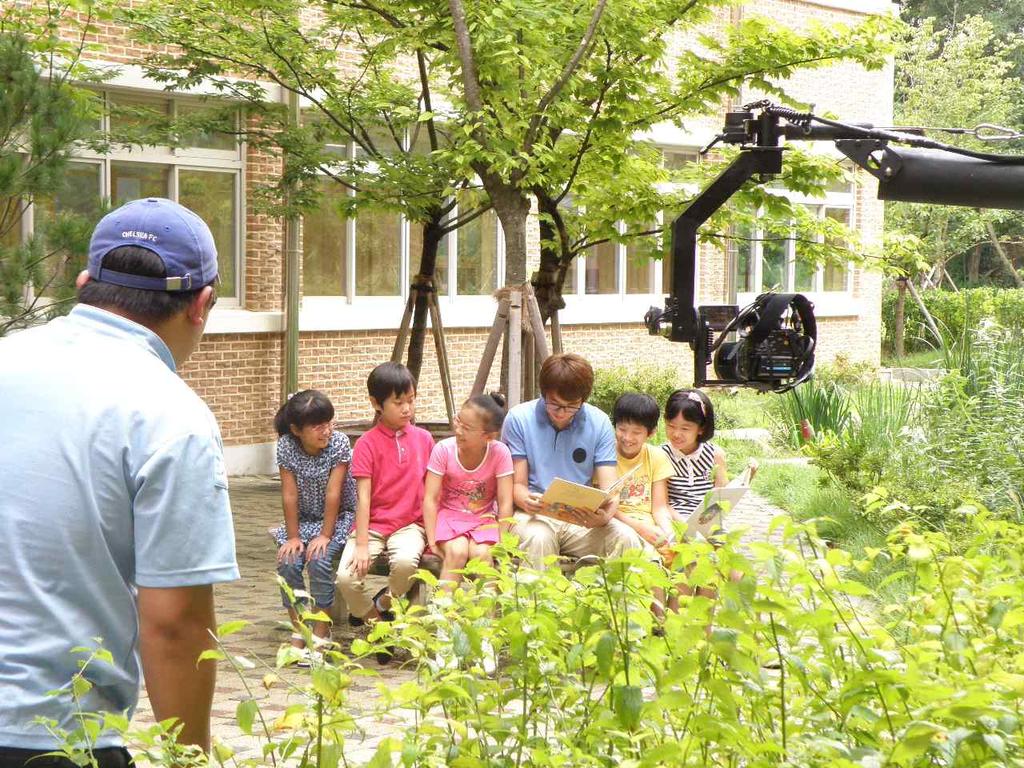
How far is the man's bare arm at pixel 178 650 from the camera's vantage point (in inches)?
91.7

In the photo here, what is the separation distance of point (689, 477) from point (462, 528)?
1.40 m

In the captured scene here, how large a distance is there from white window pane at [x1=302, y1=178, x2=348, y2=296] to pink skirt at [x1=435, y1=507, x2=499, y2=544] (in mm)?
8529

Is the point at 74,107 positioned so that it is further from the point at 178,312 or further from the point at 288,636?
the point at 178,312

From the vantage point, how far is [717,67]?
34.2ft

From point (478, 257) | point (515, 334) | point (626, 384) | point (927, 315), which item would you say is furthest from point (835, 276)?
point (515, 334)

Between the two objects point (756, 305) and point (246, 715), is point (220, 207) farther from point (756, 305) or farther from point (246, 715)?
point (246, 715)

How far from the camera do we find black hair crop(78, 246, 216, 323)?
2494 millimetres

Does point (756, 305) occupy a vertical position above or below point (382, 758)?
above

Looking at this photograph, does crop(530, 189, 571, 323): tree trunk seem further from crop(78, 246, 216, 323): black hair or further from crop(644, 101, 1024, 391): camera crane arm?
crop(78, 246, 216, 323): black hair

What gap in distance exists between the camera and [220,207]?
14.3 meters

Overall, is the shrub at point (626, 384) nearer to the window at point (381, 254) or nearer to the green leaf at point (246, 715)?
the window at point (381, 254)

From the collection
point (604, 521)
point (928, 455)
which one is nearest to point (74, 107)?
point (604, 521)

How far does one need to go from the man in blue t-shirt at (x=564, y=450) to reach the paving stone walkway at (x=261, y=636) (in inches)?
37.0

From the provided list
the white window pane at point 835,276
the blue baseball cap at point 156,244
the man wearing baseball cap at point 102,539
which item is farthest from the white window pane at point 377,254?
the man wearing baseball cap at point 102,539
